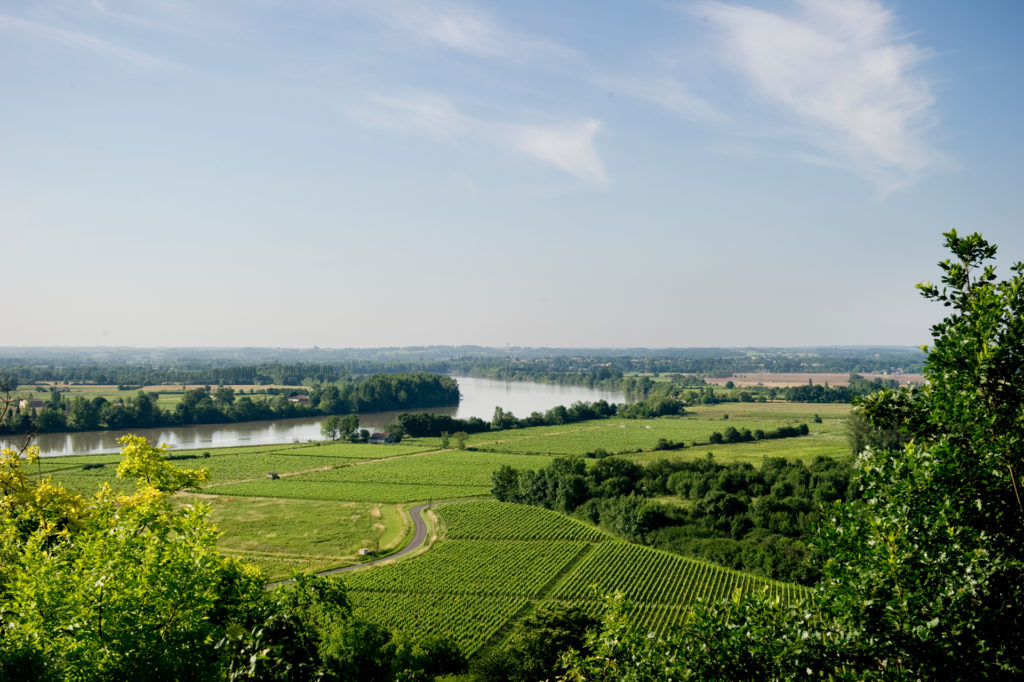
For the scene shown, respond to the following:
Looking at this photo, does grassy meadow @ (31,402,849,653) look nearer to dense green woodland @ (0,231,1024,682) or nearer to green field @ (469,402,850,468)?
green field @ (469,402,850,468)

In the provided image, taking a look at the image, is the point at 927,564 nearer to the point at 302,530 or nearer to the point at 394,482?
the point at 302,530

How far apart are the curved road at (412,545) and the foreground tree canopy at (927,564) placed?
3312cm

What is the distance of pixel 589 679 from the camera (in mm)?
6727

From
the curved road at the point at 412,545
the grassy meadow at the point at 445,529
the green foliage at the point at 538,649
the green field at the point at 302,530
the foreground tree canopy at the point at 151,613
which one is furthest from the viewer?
the green field at the point at 302,530

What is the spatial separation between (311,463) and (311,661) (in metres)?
68.5

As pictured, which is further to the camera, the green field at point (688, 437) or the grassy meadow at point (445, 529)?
the green field at point (688, 437)

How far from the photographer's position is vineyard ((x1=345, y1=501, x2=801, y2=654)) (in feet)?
100

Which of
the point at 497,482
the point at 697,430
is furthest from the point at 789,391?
the point at 497,482

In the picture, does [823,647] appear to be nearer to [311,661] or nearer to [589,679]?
[589,679]

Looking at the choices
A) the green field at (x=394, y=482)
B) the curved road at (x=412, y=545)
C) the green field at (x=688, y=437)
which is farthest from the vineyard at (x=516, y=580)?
the green field at (x=688, y=437)

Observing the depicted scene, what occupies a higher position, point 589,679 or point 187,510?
point 187,510

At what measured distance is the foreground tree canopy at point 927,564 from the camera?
5457mm

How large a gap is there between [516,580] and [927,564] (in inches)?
1303

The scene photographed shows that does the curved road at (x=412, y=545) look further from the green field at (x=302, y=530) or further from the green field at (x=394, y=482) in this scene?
the green field at (x=394, y=482)
